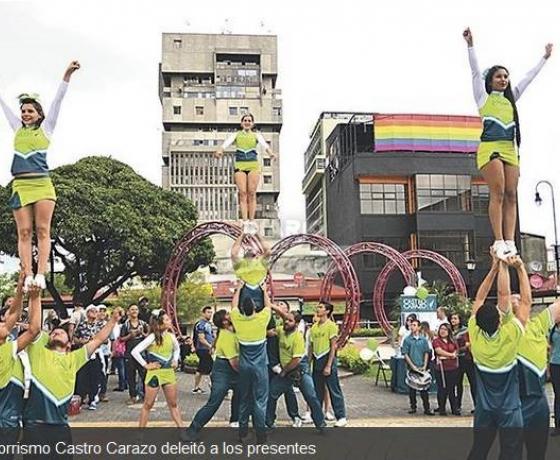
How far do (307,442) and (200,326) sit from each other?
5.55 m

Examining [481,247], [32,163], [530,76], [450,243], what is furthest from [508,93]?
[481,247]

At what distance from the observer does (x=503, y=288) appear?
20.3ft

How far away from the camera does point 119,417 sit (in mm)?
11000

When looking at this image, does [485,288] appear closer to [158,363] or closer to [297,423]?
[158,363]

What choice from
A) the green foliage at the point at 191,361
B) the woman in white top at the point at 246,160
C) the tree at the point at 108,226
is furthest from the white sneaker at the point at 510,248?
the tree at the point at 108,226

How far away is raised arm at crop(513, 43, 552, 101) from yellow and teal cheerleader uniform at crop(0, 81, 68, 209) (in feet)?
15.0

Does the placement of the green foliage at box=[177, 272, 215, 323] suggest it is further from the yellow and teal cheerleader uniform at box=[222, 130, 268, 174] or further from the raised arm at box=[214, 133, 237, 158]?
the yellow and teal cheerleader uniform at box=[222, 130, 268, 174]

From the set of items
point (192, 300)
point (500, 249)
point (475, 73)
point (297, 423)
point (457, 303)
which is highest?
point (475, 73)

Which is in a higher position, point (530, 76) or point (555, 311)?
point (530, 76)

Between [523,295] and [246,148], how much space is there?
4.23 m

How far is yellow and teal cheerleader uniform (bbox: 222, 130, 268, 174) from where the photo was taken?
8883mm

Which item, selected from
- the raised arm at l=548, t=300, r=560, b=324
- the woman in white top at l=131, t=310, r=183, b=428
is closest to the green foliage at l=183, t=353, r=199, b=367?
the woman in white top at l=131, t=310, r=183, b=428

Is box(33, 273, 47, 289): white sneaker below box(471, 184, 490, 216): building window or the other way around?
below

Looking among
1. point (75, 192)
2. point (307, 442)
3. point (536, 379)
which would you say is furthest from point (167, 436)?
point (75, 192)
